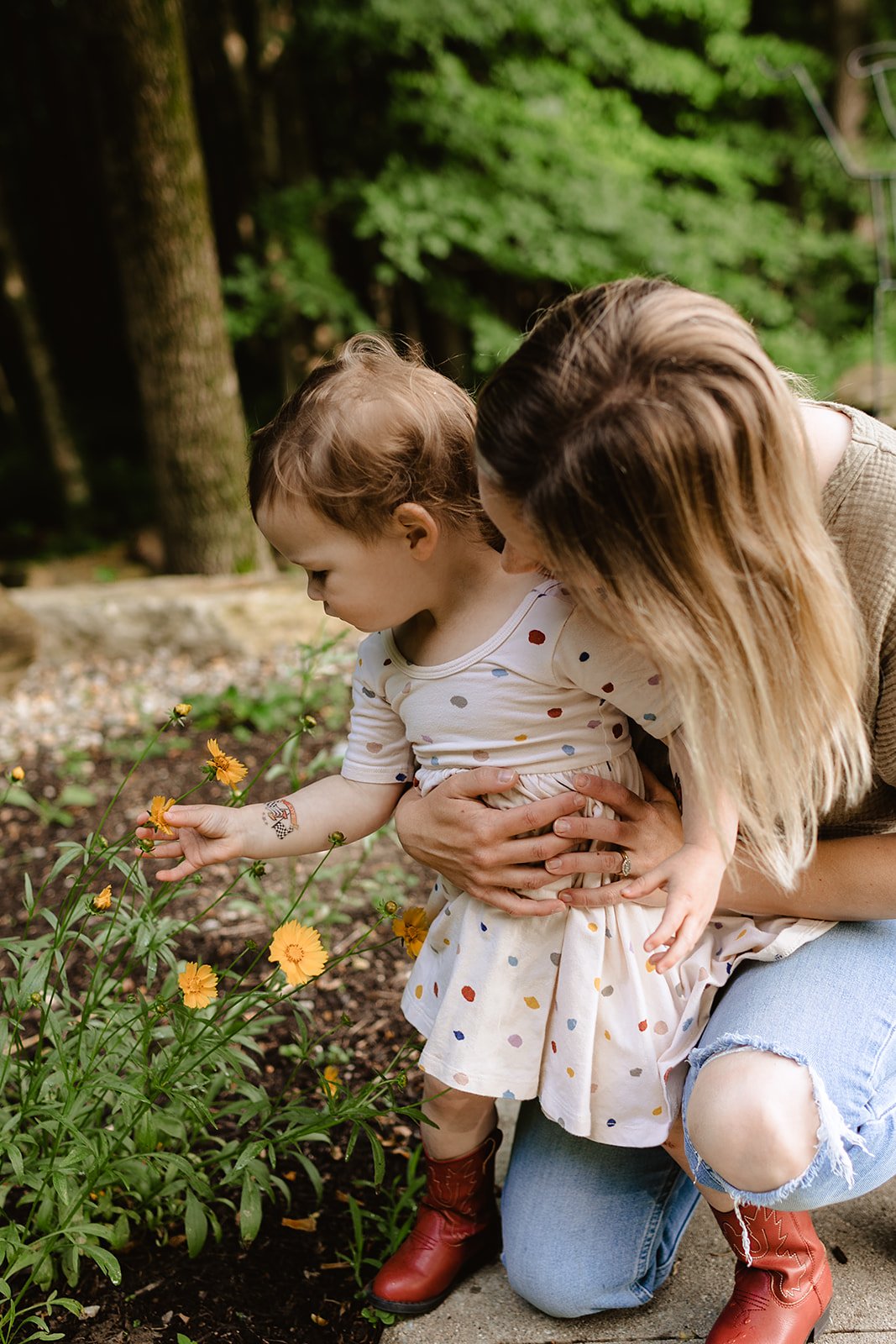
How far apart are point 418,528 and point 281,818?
431 mm

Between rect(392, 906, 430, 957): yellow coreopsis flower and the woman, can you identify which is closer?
the woman

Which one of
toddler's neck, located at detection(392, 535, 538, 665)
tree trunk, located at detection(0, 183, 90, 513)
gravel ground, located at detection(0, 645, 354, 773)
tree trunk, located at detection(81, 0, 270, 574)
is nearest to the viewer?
toddler's neck, located at detection(392, 535, 538, 665)

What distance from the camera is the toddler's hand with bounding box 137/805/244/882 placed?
139 cm

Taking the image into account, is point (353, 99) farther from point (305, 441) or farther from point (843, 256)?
point (305, 441)

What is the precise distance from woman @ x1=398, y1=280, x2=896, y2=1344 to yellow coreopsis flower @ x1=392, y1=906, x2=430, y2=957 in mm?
77

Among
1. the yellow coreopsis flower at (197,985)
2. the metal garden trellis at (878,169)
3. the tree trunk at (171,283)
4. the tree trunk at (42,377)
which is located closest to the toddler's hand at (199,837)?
the yellow coreopsis flower at (197,985)

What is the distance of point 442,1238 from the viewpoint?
1.50 metres

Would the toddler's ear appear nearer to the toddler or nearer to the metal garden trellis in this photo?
the toddler

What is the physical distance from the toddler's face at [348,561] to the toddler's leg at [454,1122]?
0.63 m

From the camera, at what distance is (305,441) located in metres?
1.34

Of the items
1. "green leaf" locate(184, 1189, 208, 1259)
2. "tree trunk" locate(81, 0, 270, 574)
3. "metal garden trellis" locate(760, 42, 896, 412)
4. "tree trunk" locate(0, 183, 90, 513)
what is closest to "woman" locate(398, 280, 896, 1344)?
"green leaf" locate(184, 1189, 208, 1259)

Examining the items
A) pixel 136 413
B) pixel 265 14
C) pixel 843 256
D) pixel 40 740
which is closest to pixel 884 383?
pixel 843 256

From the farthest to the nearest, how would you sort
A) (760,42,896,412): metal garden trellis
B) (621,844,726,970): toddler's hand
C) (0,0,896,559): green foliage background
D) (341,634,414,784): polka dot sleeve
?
(760,42,896,412): metal garden trellis < (0,0,896,559): green foliage background < (341,634,414,784): polka dot sleeve < (621,844,726,970): toddler's hand

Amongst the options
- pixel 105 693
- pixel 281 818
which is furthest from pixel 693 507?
pixel 105 693
